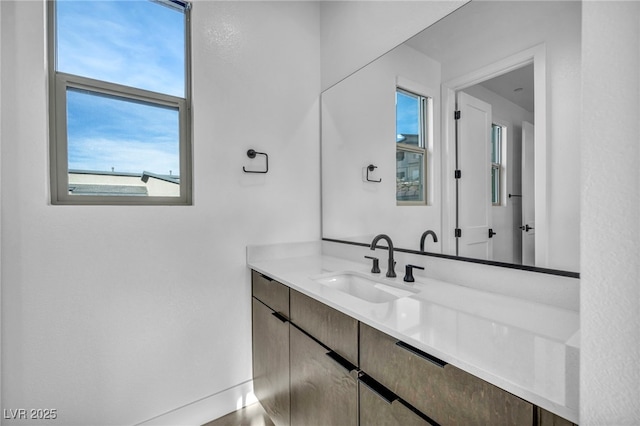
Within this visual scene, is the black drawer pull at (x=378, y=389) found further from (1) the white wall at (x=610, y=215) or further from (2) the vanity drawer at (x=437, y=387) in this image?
(1) the white wall at (x=610, y=215)

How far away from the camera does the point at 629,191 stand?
46cm

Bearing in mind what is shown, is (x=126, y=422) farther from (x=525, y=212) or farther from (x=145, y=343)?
(x=525, y=212)

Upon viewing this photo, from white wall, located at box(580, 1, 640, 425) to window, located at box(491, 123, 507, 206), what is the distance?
704 mm

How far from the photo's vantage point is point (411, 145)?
5.12 feet

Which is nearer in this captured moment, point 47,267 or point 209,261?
point 47,267

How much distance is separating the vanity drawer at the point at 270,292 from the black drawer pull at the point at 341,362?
15.1 inches

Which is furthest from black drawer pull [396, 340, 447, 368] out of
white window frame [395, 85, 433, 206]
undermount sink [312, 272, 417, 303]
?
white window frame [395, 85, 433, 206]

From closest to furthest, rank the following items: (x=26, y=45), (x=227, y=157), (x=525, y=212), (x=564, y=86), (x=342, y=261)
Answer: (x=564, y=86) → (x=525, y=212) → (x=26, y=45) → (x=227, y=157) → (x=342, y=261)

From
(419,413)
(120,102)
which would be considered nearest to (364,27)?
(120,102)

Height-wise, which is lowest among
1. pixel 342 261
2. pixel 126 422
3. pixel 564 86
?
pixel 126 422

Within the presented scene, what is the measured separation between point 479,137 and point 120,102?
73.2 inches

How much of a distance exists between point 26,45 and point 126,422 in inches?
74.4

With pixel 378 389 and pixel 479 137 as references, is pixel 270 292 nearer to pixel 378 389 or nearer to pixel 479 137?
pixel 378 389

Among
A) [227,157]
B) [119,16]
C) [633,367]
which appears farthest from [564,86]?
[119,16]
